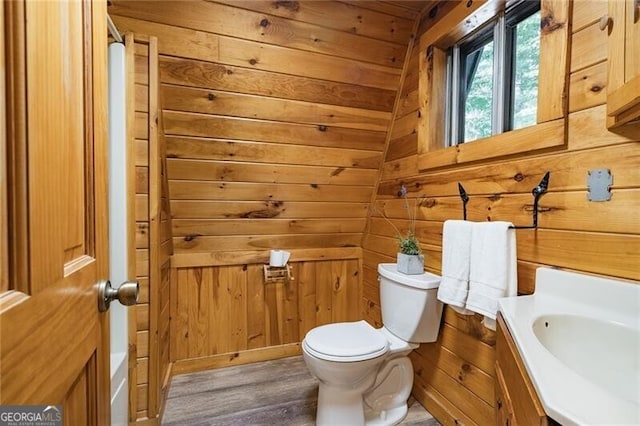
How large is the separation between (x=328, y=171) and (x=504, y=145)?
1.07 m

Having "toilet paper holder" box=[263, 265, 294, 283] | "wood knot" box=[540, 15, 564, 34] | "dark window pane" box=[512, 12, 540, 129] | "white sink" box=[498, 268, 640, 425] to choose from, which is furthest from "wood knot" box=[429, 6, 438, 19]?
"toilet paper holder" box=[263, 265, 294, 283]

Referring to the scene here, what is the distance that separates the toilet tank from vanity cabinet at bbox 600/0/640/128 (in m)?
0.95

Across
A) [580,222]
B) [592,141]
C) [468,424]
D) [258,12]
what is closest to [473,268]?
[580,222]

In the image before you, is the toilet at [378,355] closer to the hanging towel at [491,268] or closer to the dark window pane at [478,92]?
the hanging towel at [491,268]

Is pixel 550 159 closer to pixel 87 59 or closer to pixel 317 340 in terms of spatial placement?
pixel 317 340

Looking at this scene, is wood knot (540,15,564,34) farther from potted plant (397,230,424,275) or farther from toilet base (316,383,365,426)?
toilet base (316,383,365,426)

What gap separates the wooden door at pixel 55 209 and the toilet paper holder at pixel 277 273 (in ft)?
5.34

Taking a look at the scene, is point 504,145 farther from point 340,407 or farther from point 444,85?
point 340,407

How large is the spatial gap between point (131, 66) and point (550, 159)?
5.74 ft

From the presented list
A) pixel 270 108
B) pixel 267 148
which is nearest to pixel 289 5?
pixel 270 108

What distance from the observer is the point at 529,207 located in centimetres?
122

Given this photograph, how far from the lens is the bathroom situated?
1.07 meters

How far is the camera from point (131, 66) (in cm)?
140

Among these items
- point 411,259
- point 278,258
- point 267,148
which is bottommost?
point 278,258
